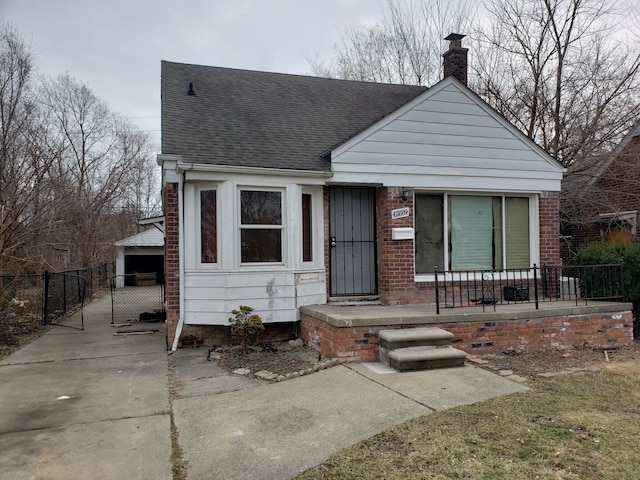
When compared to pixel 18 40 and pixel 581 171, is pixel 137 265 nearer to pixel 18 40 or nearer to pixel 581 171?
pixel 18 40

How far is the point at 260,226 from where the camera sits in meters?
7.51

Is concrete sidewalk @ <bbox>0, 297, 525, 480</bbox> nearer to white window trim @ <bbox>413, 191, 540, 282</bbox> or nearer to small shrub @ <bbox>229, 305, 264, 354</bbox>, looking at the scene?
small shrub @ <bbox>229, 305, 264, 354</bbox>

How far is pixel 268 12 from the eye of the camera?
1279cm

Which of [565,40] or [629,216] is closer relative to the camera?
[629,216]

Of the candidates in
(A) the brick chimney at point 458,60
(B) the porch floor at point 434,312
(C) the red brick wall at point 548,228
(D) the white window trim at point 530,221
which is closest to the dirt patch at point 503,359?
(B) the porch floor at point 434,312

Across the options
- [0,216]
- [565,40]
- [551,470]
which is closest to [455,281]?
[551,470]

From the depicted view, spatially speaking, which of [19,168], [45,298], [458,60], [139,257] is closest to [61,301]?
[45,298]

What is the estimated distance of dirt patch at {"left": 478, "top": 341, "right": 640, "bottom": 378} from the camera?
19.4 ft

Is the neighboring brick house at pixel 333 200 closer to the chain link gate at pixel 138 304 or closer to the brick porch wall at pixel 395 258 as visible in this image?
the brick porch wall at pixel 395 258

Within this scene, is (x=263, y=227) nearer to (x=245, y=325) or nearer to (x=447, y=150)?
(x=245, y=325)

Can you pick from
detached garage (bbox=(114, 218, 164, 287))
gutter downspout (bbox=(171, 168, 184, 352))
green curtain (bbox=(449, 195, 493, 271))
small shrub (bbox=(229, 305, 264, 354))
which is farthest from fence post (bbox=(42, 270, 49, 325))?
detached garage (bbox=(114, 218, 164, 287))

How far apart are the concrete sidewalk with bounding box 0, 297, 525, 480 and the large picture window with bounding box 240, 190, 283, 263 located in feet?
6.12

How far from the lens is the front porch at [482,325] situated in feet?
20.1

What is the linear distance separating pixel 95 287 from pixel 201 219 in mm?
16018
